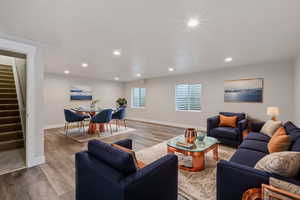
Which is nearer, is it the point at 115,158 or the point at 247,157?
the point at 115,158

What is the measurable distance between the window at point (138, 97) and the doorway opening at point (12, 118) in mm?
4900

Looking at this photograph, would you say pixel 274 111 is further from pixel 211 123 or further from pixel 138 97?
pixel 138 97

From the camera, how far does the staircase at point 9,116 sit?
3.23 m

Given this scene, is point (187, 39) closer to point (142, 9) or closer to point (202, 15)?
point (202, 15)

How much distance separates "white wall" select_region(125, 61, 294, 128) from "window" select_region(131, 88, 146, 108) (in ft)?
0.97

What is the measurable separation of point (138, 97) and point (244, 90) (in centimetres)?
507

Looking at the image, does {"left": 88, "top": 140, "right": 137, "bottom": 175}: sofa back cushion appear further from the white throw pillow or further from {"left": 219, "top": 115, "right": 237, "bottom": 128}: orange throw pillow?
{"left": 219, "top": 115, "right": 237, "bottom": 128}: orange throw pillow

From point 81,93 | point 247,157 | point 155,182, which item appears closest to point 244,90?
point 247,157

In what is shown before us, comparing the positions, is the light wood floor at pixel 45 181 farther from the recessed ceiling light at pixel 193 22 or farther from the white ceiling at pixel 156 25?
the recessed ceiling light at pixel 193 22

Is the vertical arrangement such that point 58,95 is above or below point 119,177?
above

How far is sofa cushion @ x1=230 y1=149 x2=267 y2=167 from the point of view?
1.71m

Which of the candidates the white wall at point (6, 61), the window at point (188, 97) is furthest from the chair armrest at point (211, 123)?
the white wall at point (6, 61)

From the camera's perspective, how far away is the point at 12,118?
363cm

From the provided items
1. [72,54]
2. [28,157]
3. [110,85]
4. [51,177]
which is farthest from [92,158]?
[110,85]
